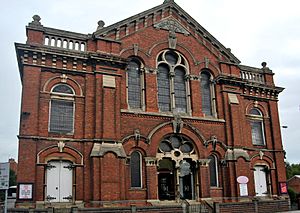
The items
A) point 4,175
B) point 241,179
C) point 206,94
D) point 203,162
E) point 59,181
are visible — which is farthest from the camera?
point 206,94

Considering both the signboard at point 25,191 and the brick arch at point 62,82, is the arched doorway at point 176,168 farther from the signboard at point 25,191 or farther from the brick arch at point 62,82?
A: the signboard at point 25,191

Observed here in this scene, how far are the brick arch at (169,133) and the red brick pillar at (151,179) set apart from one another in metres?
0.48

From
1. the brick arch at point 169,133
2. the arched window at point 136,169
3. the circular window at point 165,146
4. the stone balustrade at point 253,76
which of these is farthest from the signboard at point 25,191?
the stone balustrade at point 253,76

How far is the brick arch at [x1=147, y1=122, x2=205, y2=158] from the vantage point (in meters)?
22.3

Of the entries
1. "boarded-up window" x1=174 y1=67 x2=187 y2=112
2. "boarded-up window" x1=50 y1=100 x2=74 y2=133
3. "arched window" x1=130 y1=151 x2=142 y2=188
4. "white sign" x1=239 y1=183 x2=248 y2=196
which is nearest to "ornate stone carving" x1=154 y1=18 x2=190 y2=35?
"boarded-up window" x1=174 y1=67 x2=187 y2=112

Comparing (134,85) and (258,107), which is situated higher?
(134,85)

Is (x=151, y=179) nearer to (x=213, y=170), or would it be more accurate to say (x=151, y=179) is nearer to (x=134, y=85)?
(x=213, y=170)

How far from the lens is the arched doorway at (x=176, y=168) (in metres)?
22.8

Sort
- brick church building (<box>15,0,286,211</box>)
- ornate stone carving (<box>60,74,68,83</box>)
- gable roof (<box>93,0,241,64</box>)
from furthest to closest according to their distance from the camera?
gable roof (<box>93,0,241,64</box>) → ornate stone carving (<box>60,74,68,83</box>) → brick church building (<box>15,0,286,211</box>)

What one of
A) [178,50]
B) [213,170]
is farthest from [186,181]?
[178,50]

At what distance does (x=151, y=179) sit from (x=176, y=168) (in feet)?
6.41

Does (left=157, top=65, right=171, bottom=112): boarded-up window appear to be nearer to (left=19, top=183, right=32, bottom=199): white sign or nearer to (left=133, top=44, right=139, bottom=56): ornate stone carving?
(left=133, top=44, right=139, bottom=56): ornate stone carving

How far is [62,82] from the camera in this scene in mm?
21266

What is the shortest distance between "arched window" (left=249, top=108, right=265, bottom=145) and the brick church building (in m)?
0.08
